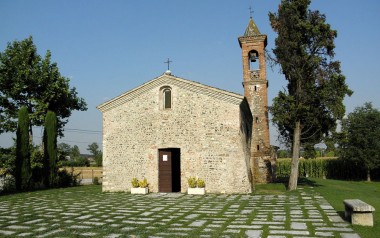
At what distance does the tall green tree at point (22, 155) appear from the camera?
60.1 ft

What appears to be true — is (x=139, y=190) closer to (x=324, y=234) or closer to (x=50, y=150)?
(x=50, y=150)

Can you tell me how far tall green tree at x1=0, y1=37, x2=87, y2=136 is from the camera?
2102 centimetres

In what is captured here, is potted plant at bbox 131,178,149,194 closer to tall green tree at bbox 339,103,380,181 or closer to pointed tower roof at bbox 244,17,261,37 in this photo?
pointed tower roof at bbox 244,17,261,37

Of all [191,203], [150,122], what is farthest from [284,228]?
[150,122]

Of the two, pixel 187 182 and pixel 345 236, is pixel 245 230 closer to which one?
pixel 345 236

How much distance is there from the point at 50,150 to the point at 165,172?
28.9ft

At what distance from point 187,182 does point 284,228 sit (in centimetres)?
858

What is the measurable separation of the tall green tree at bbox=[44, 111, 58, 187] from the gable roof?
17.5ft

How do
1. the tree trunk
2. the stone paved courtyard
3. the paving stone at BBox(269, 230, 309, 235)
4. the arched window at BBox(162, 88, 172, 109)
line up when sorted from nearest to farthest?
the paving stone at BBox(269, 230, 309, 235)
the stone paved courtyard
the arched window at BBox(162, 88, 172, 109)
the tree trunk

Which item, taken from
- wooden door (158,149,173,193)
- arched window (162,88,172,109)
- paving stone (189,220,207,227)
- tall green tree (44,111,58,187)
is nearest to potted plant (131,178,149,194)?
wooden door (158,149,173,193)

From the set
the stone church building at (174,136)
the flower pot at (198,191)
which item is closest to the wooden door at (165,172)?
the stone church building at (174,136)

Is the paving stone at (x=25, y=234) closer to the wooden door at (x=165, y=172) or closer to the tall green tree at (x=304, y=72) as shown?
the wooden door at (x=165, y=172)

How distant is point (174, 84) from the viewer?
651 inches

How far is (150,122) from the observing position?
656 inches
